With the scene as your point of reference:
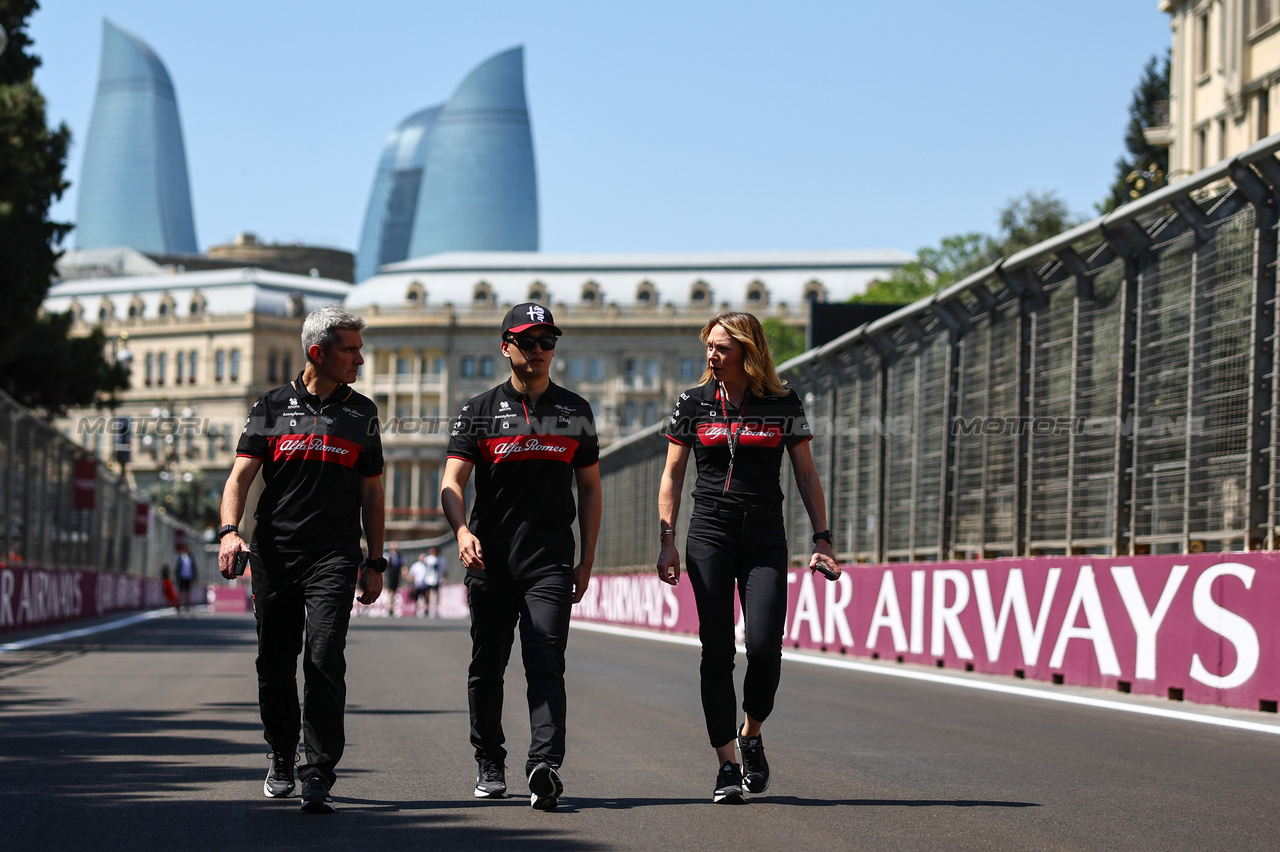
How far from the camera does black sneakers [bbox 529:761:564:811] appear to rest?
668 cm

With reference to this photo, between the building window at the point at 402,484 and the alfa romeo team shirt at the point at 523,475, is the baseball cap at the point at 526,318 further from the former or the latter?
the building window at the point at 402,484

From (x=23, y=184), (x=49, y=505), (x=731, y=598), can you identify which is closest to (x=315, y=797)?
(x=731, y=598)

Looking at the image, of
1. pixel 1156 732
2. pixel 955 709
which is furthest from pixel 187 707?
pixel 1156 732

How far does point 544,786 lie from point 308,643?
0.99 metres

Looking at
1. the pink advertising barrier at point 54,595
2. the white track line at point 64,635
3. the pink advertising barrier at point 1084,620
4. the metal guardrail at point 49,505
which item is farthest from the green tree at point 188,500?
the pink advertising barrier at point 1084,620

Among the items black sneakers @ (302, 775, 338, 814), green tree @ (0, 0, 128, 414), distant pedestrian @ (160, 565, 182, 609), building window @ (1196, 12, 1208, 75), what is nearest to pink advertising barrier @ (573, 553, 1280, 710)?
black sneakers @ (302, 775, 338, 814)

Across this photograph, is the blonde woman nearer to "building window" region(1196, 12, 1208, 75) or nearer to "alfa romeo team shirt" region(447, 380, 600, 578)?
"alfa romeo team shirt" region(447, 380, 600, 578)

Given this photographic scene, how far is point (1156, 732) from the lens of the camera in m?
9.98

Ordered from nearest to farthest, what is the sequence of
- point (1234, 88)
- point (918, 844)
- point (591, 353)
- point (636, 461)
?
point (918, 844) → point (636, 461) → point (1234, 88) → point (591, 353)

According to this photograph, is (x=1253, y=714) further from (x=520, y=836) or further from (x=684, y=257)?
(x=684, y=257)

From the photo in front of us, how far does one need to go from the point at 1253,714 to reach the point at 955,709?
5.65 ft

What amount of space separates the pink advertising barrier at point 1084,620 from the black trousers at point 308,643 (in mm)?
6071

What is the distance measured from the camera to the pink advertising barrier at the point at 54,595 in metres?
23.8

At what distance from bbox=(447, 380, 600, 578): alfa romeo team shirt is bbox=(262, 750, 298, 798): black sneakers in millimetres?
1044
